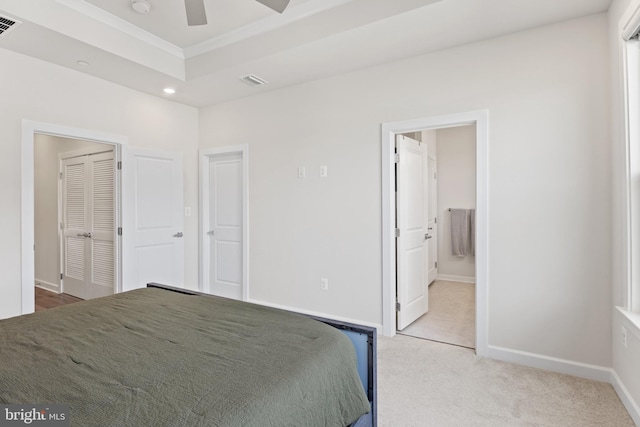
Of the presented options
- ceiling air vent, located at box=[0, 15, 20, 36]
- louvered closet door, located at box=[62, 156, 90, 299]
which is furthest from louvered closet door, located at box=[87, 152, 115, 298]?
ceiling air vent, located at box=[0, 15, 20, 36]

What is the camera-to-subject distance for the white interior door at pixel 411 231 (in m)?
3.32

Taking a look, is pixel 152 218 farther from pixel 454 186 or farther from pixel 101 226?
pixel 454 186

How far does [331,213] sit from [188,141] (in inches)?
91.3

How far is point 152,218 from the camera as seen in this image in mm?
4043

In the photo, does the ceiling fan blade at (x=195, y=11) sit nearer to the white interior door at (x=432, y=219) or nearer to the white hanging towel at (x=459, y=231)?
the white interior door at (x=432, y=219)

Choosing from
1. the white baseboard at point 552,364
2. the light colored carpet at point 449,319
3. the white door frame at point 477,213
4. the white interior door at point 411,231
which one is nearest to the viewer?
the white baseboard at point 552,364

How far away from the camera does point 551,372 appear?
8.29 feet

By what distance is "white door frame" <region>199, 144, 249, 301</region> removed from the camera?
163 inches

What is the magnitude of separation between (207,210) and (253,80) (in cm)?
190

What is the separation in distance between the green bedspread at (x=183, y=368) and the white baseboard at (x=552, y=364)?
185 centimetres

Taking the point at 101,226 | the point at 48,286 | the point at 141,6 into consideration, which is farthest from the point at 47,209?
the point at 141,6

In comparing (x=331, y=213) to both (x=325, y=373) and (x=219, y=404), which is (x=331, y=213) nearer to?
(x=325, y=373)

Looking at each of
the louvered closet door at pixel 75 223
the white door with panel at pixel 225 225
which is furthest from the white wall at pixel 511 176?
the louvered closet door at pixel 75 223

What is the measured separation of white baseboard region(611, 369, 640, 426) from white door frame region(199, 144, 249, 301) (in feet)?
11.3
